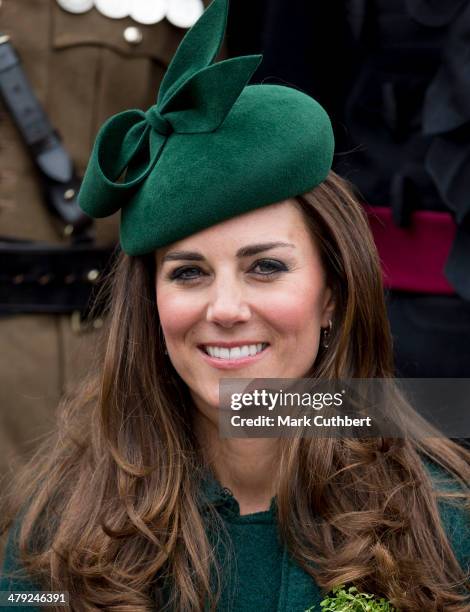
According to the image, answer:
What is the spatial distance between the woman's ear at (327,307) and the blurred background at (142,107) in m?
0.52

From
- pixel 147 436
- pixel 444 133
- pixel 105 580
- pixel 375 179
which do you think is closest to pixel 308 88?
pixel 375 179

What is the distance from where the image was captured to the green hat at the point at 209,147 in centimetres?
255

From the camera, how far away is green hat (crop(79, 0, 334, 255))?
2551 millimetres

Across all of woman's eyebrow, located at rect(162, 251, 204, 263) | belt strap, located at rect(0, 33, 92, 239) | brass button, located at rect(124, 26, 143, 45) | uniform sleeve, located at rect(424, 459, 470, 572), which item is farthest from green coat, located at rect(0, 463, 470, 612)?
brass button, located at rect(124, 26, 143, 45)

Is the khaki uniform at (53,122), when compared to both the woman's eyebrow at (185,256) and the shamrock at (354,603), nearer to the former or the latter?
the woman's eyebrow at (185,256)

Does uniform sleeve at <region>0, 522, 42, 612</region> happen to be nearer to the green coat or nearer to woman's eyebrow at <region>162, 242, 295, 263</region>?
the green coat

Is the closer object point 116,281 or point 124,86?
point 116,281

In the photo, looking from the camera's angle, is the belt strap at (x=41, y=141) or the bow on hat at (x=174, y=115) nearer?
the bow on hat at (x=174, y=115)

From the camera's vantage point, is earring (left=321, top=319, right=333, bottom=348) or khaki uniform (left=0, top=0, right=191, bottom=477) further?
khaki uniform (left=0, top=0, right=191, bottom=477)

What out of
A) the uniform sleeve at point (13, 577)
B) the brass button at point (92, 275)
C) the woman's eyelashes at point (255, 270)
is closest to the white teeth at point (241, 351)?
the woman's eyelashes at point (255, 270)

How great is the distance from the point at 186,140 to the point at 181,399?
614 millimetres

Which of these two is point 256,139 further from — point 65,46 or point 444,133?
point 65,46

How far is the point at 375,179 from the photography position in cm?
331

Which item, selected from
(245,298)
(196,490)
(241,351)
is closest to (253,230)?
(245,298)
